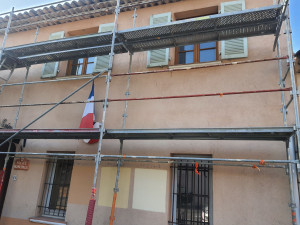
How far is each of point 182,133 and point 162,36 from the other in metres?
2.25

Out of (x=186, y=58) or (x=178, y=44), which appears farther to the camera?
(x=186, y=58)

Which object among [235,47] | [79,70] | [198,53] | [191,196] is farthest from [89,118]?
[235,47]

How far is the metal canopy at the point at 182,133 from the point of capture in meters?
3.87

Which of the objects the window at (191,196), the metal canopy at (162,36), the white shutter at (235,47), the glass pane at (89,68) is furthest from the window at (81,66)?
the window at (191,196)

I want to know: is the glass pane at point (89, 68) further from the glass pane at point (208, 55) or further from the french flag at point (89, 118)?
the glass pane at point (208, 55)

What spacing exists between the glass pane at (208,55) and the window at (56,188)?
4098 mm

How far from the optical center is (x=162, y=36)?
5.20 metres

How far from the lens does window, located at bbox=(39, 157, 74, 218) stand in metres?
5.84

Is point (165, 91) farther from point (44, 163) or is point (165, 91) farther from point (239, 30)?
point (44, 163)

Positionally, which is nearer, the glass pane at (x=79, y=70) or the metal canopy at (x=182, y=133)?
the metal canopy at (x=182, y=133)

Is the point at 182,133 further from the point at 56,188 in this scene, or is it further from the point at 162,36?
the point at 56,188

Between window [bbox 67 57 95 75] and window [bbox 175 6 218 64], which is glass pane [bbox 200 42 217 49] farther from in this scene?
window [bbox 67 57 95 75]

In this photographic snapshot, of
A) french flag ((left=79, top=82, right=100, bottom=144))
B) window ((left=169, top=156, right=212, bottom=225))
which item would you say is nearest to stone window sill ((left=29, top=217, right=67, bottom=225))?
french flag ((left=79, top=82, right=100, bottom=144))

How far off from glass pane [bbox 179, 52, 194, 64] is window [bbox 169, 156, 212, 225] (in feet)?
8.27
